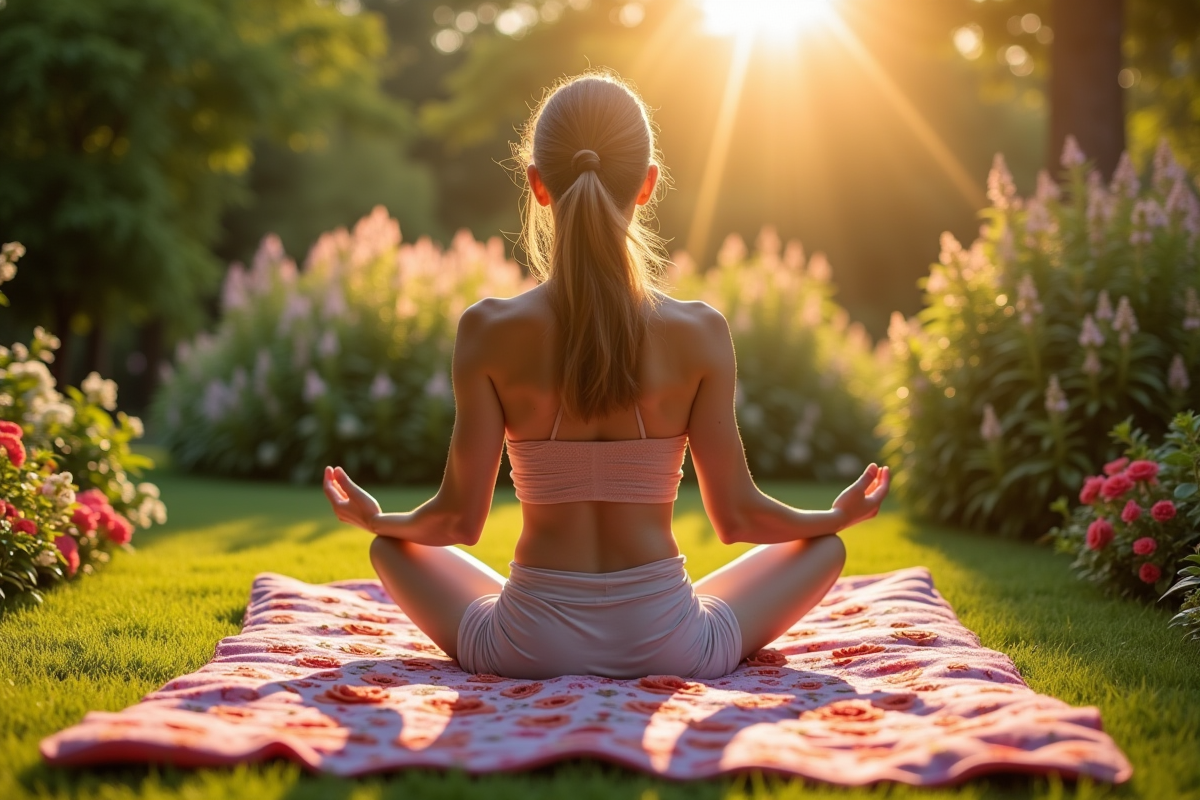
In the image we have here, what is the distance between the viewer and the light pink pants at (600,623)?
274 cm

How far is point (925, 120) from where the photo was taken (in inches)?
1032

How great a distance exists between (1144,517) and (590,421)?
7.54ft

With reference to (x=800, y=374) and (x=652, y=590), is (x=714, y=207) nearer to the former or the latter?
(x=800, y=374)

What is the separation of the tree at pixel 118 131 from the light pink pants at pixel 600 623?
11.4 metres

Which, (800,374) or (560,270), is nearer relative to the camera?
(560,270)

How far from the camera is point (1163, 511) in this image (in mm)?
3648

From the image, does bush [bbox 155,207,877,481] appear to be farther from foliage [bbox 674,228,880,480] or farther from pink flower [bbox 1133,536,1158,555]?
pink flower [bbox 1133,536,1158,555]

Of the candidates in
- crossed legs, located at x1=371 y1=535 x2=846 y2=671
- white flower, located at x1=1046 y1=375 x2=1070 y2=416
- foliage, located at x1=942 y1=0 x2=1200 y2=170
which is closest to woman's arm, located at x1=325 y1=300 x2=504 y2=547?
crossed legs, located at x1=371 y1=535 x2=846 y2=671

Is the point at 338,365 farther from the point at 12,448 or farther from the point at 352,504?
the point at 352,504

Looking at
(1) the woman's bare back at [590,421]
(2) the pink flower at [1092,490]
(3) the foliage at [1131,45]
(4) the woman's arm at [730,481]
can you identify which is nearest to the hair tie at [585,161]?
(1) the woman's bare back at [590,421]

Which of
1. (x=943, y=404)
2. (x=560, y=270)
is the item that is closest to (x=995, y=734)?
(x=560, y=270)

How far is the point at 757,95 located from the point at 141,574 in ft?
76.9

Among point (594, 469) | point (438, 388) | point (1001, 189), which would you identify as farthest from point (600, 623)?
point (438, 388)

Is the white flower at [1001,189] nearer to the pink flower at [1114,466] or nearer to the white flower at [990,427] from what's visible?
the white flower at [990,427]
